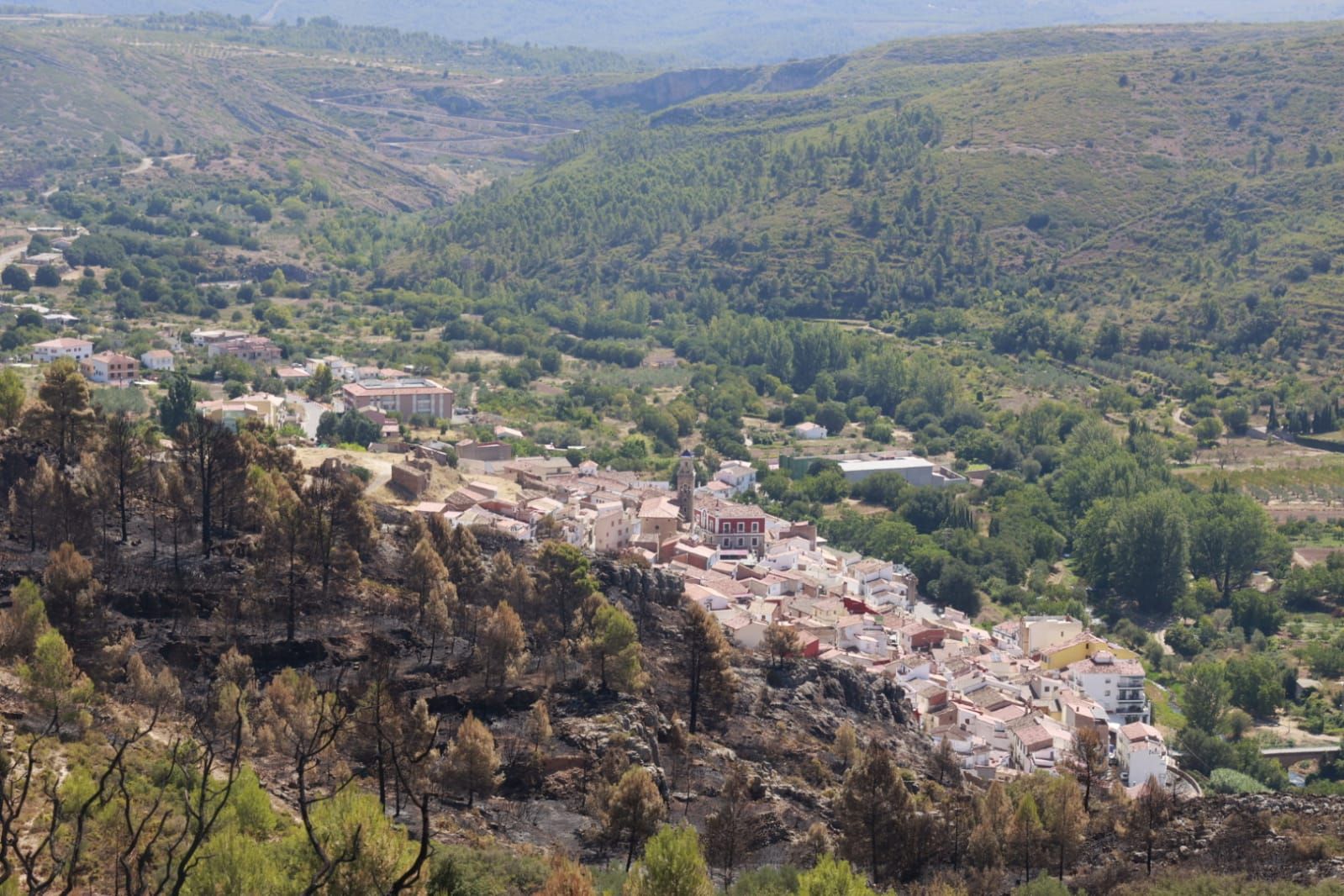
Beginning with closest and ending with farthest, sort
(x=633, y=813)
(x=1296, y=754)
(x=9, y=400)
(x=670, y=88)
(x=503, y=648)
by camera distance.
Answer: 1. (x=633, y=813)
2. (x=503, y=648)
3. (x=9, y=400)
4. (x=1296, y=754)
5. (x=670, y=88)

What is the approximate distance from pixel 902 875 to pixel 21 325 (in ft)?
167

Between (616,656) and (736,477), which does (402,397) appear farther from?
(616,656)

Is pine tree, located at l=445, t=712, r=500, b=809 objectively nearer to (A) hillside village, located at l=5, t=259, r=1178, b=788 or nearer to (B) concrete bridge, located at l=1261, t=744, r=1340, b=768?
(A) hillside village, located at l=5, t=259, r=1178, b=788

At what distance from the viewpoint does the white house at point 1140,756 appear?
38.5m

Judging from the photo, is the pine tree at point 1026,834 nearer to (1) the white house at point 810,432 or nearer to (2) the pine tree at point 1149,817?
(2) the pine tree at point 1149,817

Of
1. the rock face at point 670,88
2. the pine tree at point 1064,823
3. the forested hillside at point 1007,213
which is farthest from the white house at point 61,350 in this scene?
the rock face at point 670,88

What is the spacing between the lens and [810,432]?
243 ft

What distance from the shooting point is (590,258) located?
347 feet

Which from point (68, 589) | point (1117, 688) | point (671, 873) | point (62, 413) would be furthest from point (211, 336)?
point (671, 873)

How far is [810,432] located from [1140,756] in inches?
1419

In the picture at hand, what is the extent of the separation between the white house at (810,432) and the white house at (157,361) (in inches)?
965

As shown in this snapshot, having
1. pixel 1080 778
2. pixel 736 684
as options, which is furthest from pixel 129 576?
pixel 1080 778

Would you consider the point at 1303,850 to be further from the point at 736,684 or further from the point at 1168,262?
the point at 1168,262

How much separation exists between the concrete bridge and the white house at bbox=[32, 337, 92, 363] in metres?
39.6
